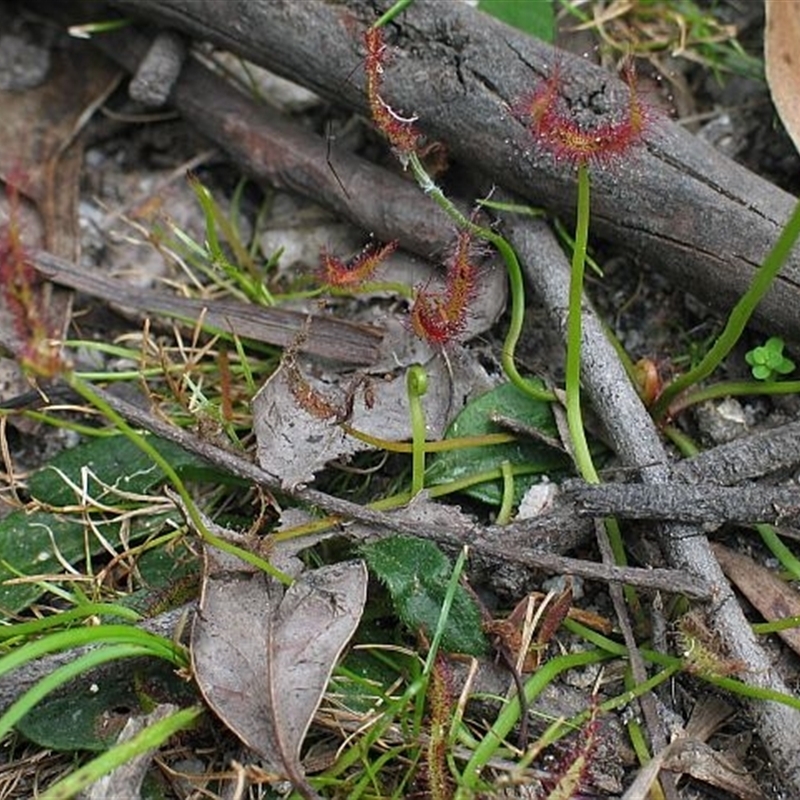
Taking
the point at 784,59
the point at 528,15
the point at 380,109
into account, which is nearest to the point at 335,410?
the point at 380,109

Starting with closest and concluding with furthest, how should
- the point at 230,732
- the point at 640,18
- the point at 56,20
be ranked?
the point at 230,732
the point at 640,18
the point at 56,20

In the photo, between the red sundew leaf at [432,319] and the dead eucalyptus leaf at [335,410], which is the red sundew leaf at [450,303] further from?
the dead eucalyptus leaf at [335,410]

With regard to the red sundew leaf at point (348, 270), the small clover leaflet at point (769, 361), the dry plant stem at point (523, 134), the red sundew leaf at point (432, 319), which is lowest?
the red sundew leaf at point (348, 270)

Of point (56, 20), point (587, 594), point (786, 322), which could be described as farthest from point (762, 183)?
point (56, 20)

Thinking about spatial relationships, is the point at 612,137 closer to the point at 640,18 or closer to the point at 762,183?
the point at 762,183

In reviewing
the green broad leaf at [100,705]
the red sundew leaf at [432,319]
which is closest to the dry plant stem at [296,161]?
the red sundew leaf at [432,319]

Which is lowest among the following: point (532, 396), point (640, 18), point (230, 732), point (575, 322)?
point (230, 732)
